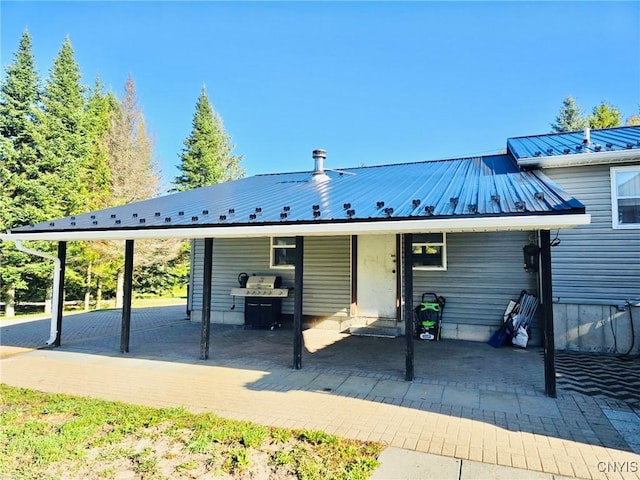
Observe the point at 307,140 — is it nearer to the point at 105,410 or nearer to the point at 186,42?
the point at 186,42

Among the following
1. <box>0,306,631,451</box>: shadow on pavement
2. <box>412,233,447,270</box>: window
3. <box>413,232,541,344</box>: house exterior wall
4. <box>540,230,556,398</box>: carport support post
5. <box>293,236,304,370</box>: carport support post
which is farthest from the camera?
<box>412,233,447,270</box>: window

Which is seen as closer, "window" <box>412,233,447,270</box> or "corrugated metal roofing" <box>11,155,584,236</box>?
"corrugated metal roofing" <box>11,155,584,236</box>

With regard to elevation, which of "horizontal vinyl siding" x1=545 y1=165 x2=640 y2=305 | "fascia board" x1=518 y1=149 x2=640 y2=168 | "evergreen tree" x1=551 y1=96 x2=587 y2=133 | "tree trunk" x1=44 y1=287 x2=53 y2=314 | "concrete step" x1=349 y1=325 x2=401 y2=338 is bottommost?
"tree trunk" x1=44 y1=287 x2=53 y2=314

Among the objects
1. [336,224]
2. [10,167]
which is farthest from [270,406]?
[10,167]

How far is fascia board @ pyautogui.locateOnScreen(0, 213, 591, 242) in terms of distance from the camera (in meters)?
3.88

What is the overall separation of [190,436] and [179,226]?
Answer: 323 centimetres

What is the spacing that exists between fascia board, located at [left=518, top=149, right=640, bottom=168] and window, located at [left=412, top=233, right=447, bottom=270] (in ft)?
6.97

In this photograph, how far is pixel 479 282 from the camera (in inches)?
296

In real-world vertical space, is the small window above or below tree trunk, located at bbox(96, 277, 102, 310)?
above

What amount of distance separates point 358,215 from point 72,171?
17090 millimetres

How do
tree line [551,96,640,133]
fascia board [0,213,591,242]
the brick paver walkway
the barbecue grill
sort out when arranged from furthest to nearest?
1. tree line [551,96,640,133]
2. the barbecue grill
3. fascia board [0,213,591,242]
4. the brick paver walkway

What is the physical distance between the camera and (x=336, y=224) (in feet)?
15.5

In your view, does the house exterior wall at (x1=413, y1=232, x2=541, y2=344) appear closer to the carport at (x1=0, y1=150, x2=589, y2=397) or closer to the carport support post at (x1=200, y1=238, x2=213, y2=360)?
the carport at (x1=0, y1=150, x2=589, y2=397)

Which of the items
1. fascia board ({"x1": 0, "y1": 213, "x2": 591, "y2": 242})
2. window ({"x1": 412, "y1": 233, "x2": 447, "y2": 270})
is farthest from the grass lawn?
window ({"x1": 412, "y1": 233, "x2": 447, "y2": 270})
